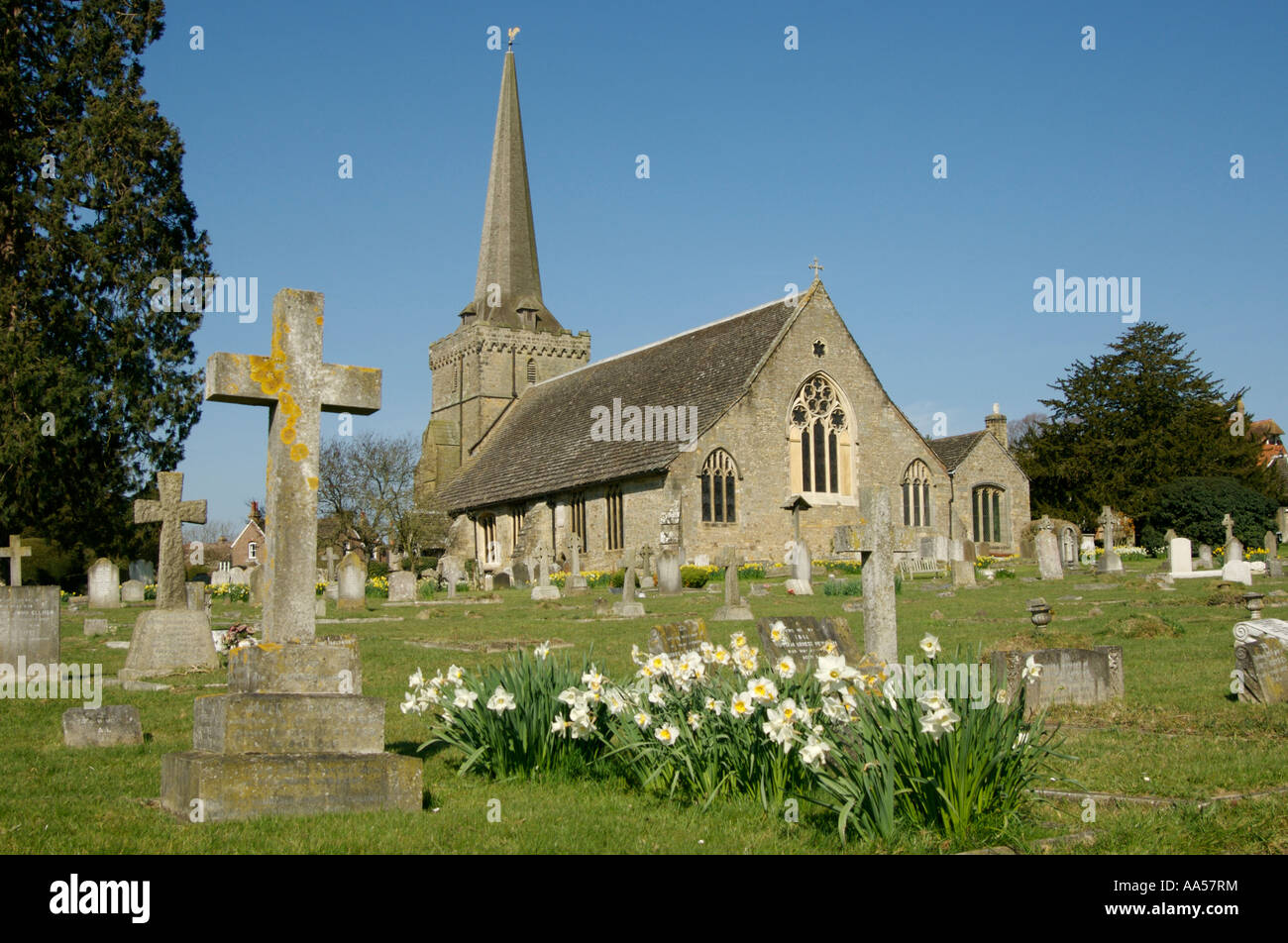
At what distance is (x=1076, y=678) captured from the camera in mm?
9188

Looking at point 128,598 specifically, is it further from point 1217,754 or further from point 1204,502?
point 1204,502

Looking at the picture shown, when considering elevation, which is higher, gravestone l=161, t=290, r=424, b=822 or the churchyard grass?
gravestone l=161, t=290, r=424, b=822

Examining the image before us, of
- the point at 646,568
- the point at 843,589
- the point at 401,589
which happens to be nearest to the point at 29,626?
the point at 401,589

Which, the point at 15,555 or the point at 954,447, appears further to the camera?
the point at 954,447

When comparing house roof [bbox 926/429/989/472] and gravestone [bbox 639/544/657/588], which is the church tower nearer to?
house roof [bbox 926/429/989/472]

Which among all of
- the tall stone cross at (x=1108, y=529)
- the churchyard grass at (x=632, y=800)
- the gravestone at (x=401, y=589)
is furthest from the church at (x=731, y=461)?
the churchyard grass at (x=632, y=800)

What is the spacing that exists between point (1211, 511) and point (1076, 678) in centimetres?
3464

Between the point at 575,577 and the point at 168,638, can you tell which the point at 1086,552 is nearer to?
the point at 575,577

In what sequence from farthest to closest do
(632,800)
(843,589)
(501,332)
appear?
(501,332) → (843,589) → (632,800)

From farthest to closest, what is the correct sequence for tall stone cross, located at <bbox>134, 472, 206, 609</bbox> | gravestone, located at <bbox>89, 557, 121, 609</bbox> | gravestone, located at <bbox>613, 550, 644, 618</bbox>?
gravestone, located at <bbox>89, 557, 121, 609</bbox>
gravestone, located at <bbox>613, 550, 644, 618</bbox>
tall stone cross, located at <bbox>134, 472, 206, 609</bbox>

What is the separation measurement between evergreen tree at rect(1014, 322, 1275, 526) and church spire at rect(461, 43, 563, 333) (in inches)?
935

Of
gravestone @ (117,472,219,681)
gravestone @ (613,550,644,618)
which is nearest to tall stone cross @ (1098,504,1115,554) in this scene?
gravestone @ (613,550,644,618)

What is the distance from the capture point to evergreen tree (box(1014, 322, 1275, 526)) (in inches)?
1713
